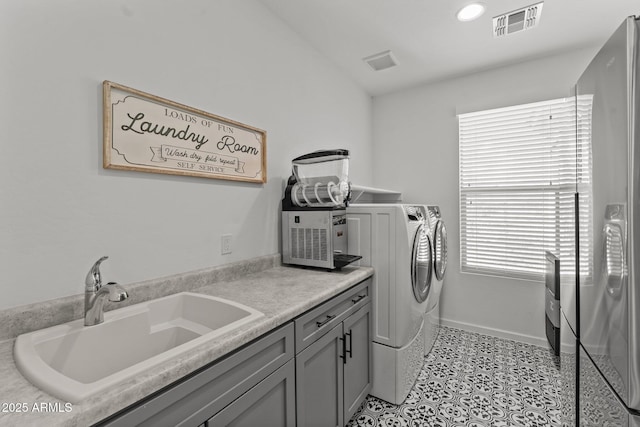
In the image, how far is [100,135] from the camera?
123 cm

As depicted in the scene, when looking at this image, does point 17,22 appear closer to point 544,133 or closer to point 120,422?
point 120,422

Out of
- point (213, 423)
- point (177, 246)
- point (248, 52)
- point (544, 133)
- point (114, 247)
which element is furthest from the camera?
point (544, 133)

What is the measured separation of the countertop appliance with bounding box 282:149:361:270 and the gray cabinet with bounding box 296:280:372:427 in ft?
1.09

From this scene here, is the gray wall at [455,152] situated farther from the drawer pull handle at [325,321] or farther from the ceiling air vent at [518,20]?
the drawer pull handle at [325,321]

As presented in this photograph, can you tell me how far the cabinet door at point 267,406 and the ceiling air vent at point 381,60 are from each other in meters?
2.63

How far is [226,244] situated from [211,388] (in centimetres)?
95

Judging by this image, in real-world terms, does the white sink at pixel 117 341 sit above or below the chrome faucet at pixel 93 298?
below

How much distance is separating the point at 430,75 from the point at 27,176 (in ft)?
10.9

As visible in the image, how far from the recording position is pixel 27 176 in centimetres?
104

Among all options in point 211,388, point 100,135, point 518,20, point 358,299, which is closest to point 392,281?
point 358,299

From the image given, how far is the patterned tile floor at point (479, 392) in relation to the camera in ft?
6.07

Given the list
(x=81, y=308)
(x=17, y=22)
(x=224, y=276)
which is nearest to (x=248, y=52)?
(x=17, y=22)

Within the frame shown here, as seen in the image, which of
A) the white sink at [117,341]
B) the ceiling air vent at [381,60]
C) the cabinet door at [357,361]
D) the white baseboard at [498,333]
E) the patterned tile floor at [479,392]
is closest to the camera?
the white sink at [117,341]

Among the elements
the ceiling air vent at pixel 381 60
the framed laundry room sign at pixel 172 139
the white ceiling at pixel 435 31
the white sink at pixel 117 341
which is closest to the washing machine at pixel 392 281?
the framed laundry room sign at pixel 172 139
